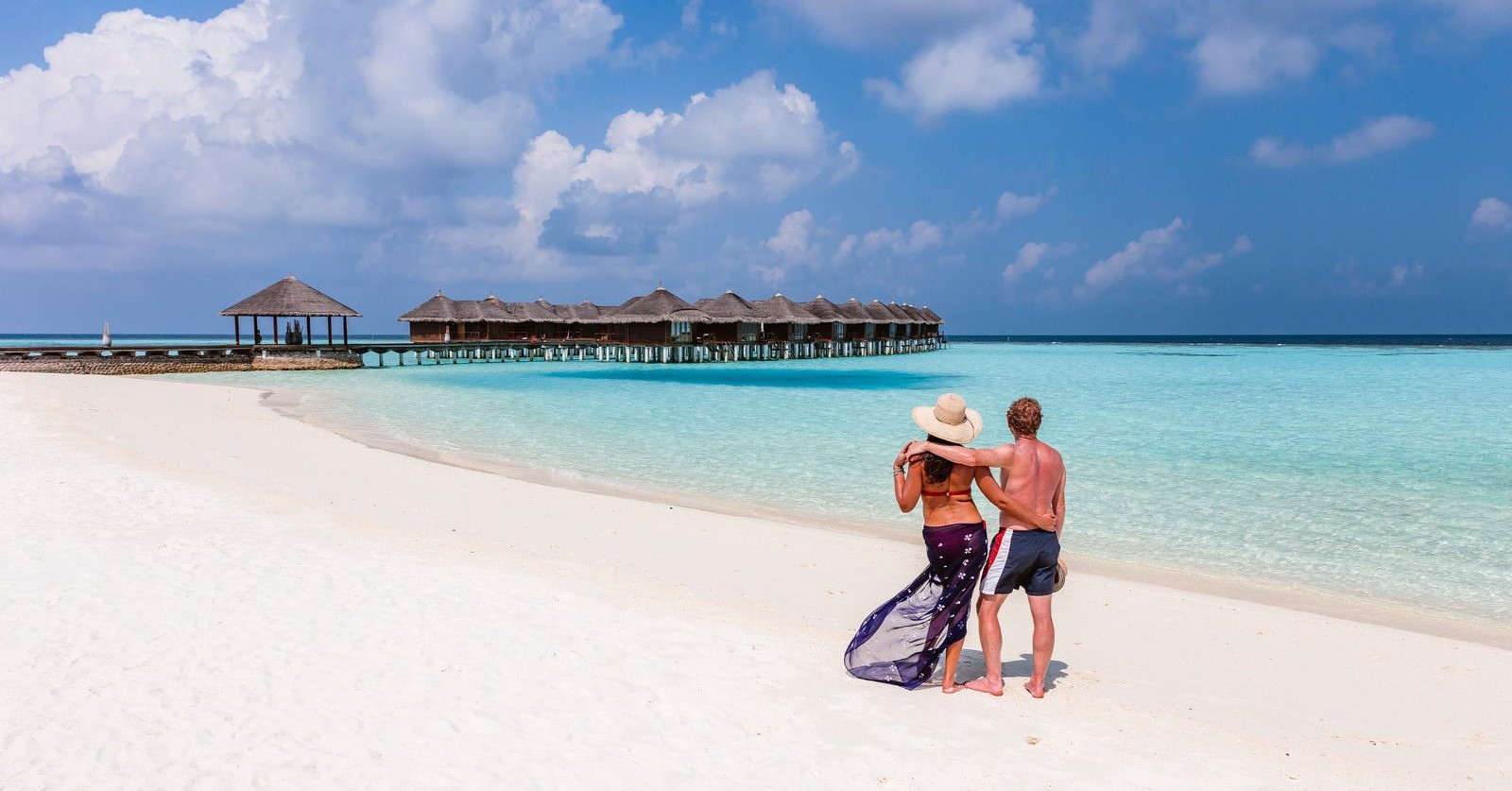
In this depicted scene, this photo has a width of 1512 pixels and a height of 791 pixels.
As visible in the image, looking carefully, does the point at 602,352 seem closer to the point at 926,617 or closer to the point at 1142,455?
the point at 1142,455

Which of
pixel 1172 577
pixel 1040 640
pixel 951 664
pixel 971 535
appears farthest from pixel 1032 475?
pixel 1172 577

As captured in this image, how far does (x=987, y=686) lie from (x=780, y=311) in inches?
1552

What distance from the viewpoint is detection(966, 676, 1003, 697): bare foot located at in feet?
11.8

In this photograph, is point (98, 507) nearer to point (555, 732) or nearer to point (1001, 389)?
point (555, 732)

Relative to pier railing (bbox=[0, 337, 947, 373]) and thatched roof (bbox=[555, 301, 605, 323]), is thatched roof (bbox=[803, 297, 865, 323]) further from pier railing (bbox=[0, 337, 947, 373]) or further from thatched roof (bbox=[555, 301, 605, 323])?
thatched roof (bbox=[555, 301, 605, 323])

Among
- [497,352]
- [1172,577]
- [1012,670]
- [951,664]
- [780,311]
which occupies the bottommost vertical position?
[1172,577]

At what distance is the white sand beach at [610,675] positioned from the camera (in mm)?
2949

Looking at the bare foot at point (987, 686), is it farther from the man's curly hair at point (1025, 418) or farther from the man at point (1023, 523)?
the man's curly hair at point (1025, 418)

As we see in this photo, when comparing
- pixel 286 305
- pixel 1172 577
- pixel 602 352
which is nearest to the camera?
pixel 1172 577

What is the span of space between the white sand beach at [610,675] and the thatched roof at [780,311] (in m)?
35.6

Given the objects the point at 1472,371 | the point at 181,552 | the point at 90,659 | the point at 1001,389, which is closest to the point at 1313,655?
the point at 90,659

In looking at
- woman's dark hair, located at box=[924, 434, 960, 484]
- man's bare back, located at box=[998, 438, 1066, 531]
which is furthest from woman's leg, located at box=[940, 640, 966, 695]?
woman's dark hair, located at box=[924, 434, 960, 484]

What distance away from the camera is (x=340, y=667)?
3717 mm

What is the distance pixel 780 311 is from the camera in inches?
1679
